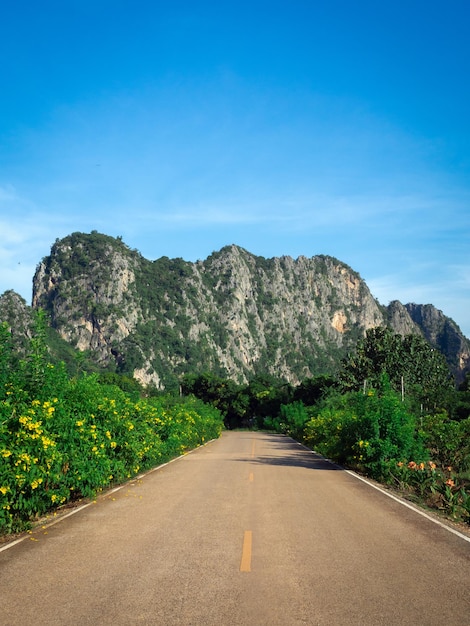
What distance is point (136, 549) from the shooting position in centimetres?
769

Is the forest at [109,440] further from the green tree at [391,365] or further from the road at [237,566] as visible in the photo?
the green tree at [391,365]

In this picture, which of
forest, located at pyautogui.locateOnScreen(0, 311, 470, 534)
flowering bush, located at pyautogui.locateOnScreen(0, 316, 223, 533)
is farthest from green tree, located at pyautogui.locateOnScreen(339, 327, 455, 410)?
flowering bush, located at pyautogui.locateOnScreen(0, 316, 223, 533)

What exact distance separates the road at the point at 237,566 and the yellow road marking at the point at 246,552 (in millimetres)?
25

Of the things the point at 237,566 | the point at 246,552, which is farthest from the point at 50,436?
the point at 237,566

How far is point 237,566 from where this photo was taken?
22.2 feet

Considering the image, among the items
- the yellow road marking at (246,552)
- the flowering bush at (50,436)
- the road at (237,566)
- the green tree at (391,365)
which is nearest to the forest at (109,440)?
the flowering bush at (50,436)

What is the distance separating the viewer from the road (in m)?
5.23

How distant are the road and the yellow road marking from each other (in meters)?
0.03

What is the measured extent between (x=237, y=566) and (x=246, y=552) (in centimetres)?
72

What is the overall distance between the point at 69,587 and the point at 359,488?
1017cm

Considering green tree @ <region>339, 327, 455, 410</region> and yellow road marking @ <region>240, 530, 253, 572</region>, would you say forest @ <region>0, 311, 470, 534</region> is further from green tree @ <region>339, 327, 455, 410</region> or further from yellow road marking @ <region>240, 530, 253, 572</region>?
green tree @ <region>339, 327, 455, 410</region>

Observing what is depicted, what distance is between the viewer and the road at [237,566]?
5.23 metres

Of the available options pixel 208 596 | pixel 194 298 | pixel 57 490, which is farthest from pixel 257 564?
pixel 194 298

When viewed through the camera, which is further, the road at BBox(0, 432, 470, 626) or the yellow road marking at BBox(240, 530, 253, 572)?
the yellow road marking at BBox(240, 530, 253, 572)
